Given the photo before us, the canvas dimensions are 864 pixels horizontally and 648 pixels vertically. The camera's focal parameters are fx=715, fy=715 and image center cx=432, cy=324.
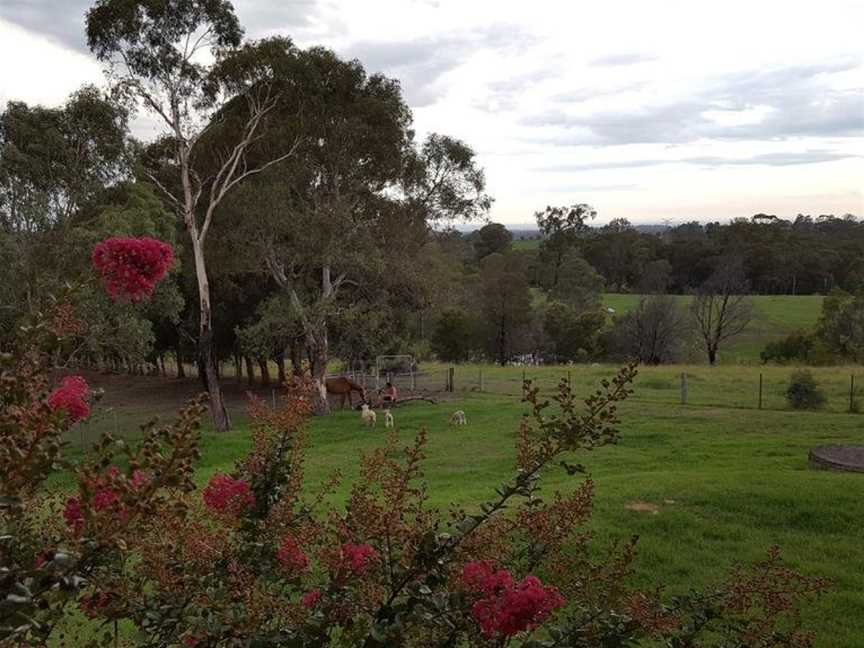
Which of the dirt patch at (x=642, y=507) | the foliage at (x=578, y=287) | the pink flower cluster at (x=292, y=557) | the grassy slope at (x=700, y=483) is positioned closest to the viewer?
the pink flower cluster at (x=292, y=557)

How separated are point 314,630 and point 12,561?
1102 millimetres

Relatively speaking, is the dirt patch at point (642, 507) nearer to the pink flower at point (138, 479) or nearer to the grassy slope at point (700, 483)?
the grassy slope at point (700, 483)

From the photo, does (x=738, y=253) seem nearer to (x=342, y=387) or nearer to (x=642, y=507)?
(x=342, y=387)

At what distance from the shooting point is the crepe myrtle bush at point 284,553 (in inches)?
77.8

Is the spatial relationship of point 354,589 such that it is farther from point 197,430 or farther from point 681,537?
point 681,537

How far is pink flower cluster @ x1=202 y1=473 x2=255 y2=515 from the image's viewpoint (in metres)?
3.63

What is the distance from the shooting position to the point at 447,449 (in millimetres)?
16359

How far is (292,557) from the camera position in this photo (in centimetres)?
343

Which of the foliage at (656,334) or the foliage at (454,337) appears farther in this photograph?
the foliage at (454,337)

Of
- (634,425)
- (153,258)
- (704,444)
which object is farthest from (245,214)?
(153,258)

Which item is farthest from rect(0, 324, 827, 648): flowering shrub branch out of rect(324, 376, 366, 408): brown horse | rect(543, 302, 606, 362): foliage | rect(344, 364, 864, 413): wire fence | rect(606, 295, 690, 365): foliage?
rect(543, 302, 606, 362): foliage

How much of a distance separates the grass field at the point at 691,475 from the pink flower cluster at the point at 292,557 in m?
1.23

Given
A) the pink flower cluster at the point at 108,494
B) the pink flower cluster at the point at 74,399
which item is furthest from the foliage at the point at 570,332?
the pink flower cluster at the point at 108,494

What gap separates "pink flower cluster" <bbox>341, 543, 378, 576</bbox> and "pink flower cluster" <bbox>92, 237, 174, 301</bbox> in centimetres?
140
